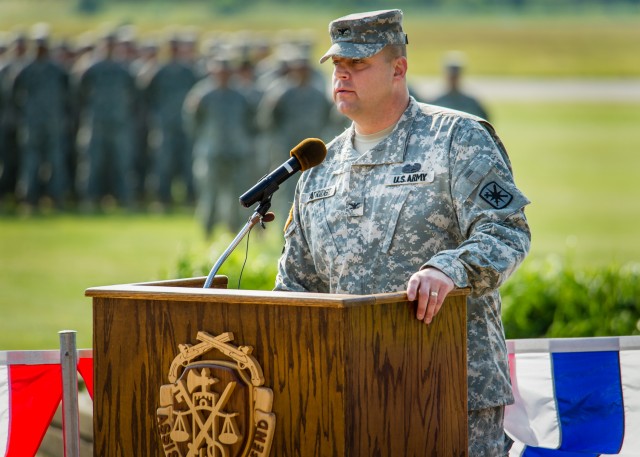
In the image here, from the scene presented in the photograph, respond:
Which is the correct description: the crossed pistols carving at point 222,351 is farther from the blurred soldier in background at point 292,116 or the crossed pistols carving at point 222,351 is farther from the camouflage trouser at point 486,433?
the blurred soldier in background at point 292,116

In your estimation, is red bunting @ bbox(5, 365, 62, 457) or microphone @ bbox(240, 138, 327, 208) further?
red bunting @ bbox(5, 365, 62, 457)

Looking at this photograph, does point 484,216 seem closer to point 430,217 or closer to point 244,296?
point 430,217

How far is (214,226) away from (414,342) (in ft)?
41.2

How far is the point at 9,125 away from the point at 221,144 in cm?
494

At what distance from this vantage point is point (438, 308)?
3197 mm

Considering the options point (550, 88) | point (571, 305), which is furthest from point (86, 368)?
point (550, 88)

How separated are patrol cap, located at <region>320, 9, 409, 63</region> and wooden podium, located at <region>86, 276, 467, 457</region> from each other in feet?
2.44

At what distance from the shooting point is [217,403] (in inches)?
125

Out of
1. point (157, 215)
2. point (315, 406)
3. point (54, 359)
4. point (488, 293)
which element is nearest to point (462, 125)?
point (488, 293)

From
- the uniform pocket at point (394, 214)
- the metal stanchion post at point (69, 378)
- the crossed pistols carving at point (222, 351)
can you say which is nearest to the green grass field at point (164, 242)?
the metal stanchion post at point (69, 378)

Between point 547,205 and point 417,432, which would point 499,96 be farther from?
point 417,432

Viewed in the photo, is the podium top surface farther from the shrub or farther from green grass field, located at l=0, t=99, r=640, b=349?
the shrub

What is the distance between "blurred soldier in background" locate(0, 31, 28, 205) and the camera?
1933 centimetres

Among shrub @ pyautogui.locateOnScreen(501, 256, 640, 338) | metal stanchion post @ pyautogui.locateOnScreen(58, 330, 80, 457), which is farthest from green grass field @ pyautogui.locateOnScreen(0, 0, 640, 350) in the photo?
metal stanchion post @ pyautogui.locateOnScreen(58, 330, 80, 457)
